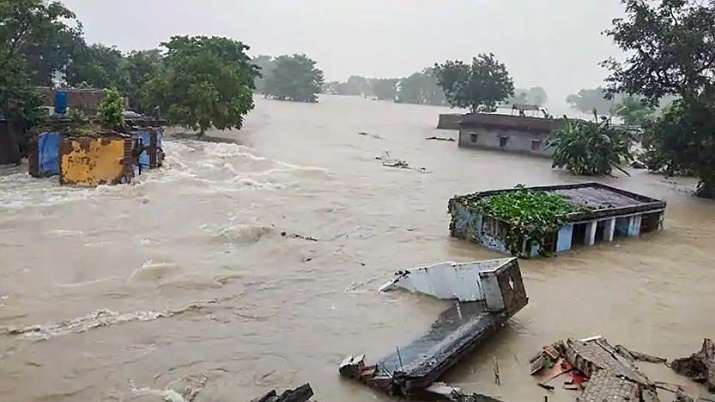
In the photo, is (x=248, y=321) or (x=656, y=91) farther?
(x=656, y=91)

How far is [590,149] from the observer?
28703 millimetres

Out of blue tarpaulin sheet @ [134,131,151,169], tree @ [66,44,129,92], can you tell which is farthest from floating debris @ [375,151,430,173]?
A: tree @ [66,44,129,92]

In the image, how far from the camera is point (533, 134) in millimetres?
36219

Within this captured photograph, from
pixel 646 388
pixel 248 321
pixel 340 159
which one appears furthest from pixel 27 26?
pixel 646 388

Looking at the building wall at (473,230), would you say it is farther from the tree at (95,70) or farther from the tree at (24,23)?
the tree at (95,70)

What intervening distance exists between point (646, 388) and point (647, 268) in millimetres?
7085

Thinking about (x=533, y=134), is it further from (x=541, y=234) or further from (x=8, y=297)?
(x=8, y=297)

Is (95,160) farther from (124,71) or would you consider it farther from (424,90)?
(424,90)

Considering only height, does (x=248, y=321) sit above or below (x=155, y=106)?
below

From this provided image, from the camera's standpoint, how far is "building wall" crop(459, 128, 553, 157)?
3597 cm

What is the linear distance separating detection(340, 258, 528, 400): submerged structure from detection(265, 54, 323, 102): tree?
85.9m

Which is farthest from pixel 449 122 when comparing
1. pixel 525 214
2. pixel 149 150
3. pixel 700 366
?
pixel 700 366

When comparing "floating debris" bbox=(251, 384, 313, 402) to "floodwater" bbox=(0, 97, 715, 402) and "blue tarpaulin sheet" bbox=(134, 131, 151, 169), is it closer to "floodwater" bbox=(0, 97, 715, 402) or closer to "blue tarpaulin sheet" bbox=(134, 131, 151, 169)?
"floodwater" bbox=(0, 97, 715, 402)

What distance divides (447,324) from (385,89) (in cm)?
14358
